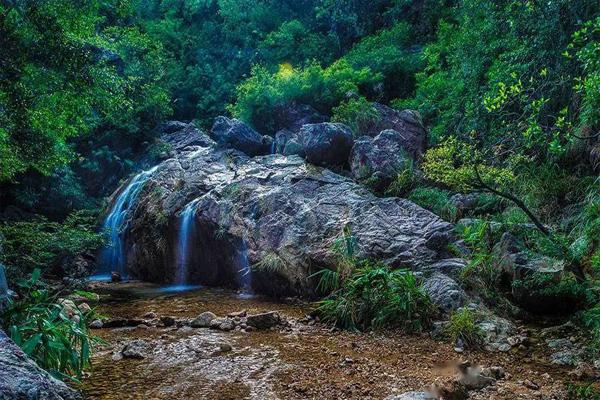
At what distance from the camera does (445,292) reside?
648 cm

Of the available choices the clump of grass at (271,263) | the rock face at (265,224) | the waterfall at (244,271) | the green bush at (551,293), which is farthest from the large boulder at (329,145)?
the green bush at (551,293)

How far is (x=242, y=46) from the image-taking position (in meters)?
20.8

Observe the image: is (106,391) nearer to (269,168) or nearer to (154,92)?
(269,168)

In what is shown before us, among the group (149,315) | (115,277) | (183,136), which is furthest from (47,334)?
(183,136)

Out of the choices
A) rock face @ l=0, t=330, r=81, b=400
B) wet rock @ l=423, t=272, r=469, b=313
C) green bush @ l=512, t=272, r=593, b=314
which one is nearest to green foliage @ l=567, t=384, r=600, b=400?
green bush @ l=512, t=272, r=593, b=314

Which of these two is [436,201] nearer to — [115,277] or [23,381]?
[23,381]

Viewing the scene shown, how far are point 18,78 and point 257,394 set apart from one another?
5687mm

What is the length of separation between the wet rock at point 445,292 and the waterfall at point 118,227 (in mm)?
8664

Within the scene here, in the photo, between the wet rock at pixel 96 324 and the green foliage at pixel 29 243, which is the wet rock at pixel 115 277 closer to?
the green foliage at pixel 29 243

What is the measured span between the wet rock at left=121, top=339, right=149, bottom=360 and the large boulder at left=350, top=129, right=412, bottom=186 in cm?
591

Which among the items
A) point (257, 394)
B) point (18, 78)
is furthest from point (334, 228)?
point (18, 78)

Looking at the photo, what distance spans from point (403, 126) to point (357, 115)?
1231 millimetres

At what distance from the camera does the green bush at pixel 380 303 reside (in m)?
6.24

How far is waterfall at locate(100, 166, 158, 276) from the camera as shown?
12484 mm
